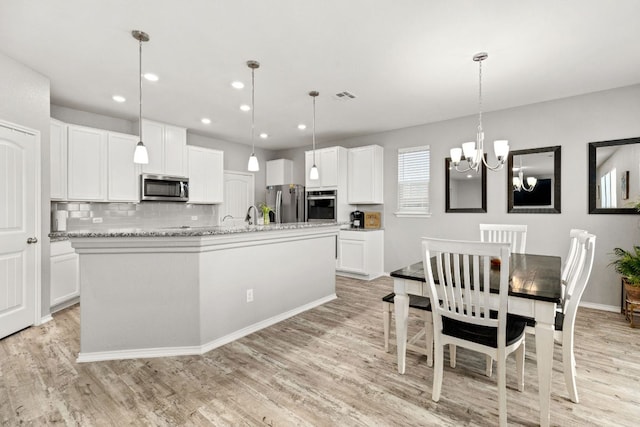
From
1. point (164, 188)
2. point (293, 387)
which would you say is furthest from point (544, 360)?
point (164, 188)

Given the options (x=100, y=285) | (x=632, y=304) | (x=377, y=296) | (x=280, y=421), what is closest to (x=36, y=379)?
(x=100, y=285)

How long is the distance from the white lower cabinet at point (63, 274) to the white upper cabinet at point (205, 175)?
1908mm

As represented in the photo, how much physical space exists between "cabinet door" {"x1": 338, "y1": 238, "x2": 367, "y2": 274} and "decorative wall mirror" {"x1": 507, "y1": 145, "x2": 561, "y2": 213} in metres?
2.28

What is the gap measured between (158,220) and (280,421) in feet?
14.3

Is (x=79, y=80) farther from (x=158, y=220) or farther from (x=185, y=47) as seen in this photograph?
(x=158, y=220)

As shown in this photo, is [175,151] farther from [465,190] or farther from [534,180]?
[534,180]

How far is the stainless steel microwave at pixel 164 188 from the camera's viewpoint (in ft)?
14.9

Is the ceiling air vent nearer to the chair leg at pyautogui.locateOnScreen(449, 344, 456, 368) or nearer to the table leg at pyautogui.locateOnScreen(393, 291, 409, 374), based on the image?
the table leg at pyautogui.locateOnScreen(393, 291, 409, 374)


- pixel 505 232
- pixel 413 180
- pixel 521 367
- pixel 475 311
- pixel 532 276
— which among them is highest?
pixel 413 180

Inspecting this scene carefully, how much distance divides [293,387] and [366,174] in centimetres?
399

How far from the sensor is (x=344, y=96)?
148 inches

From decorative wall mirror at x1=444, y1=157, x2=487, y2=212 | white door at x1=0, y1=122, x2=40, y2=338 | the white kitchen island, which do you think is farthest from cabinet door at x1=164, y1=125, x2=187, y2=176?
decorative wall mirror at x1=444, y1=157, x2=487, y2=212

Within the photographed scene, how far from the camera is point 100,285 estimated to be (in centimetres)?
239

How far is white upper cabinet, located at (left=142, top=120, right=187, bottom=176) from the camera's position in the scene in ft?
15.1
